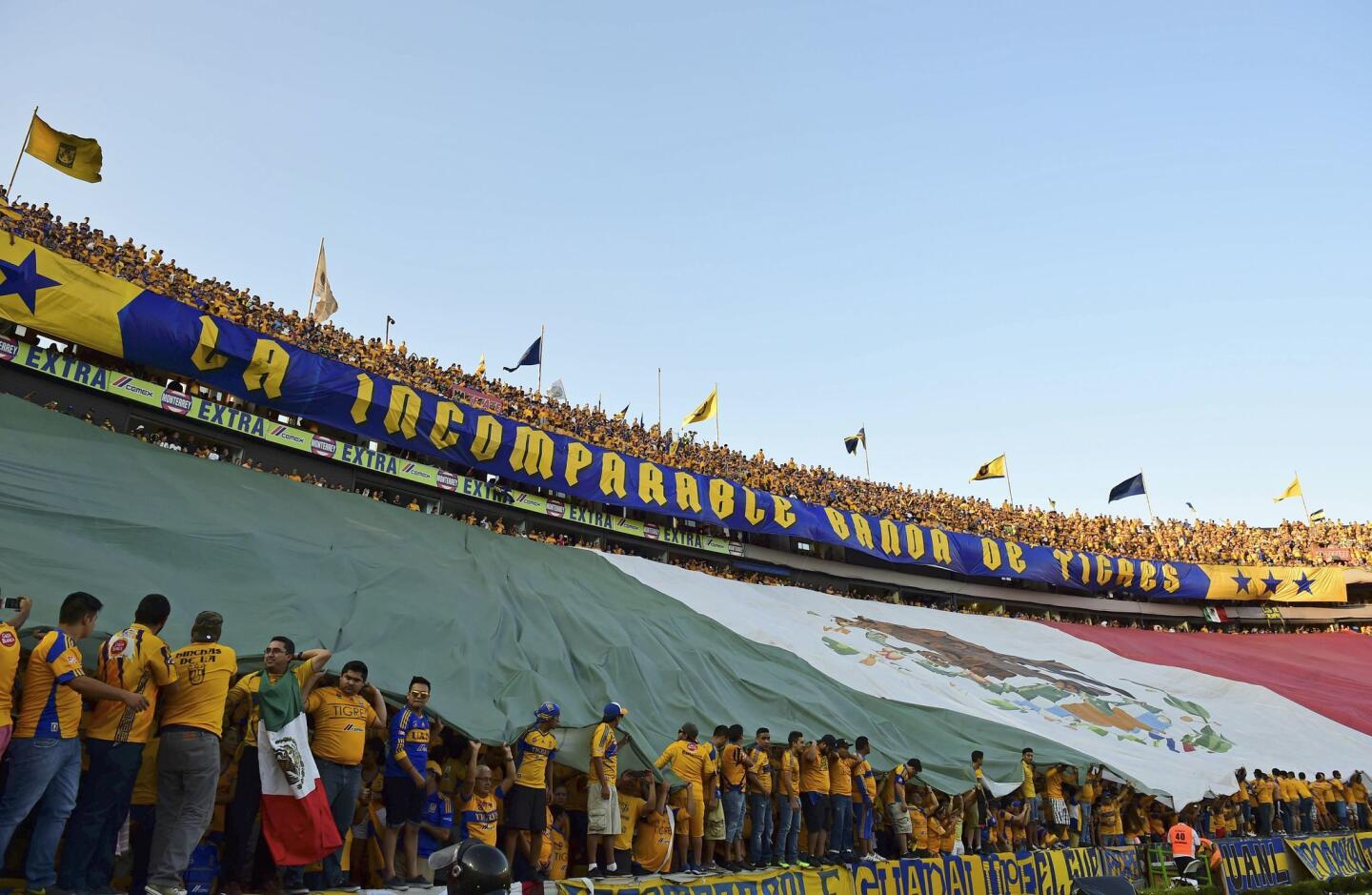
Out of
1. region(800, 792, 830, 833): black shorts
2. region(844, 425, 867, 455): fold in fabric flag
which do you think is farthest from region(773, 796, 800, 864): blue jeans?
region(844, 425, 867, 455): fold in fabric flag

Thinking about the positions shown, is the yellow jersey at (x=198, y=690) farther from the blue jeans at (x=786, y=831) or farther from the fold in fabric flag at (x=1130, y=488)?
the fold in fabric flag at (x=1130, y=488)

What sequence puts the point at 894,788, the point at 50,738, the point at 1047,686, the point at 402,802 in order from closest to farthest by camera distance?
the point at 50,738 < the point at 402,802 < the point at 894,788 < the point at 1047,686

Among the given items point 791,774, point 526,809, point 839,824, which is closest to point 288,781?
point 526,809

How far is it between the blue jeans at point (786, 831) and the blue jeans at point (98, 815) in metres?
6.54

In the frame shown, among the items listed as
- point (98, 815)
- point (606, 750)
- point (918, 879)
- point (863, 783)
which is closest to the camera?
point (98, 815)

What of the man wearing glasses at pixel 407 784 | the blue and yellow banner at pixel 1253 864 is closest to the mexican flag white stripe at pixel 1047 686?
the blue and yellow banner at pixel 1253 864

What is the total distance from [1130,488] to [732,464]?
70.6 ft

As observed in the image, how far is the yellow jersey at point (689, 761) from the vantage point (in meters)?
8.91

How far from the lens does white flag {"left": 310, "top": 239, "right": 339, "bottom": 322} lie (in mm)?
23188

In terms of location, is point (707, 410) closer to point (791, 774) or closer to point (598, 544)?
point (598, 544)

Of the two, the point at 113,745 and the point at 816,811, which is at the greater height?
the point at 113,745

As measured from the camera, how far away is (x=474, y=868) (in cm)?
247

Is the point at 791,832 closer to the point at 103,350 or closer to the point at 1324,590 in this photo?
the point at 103,350

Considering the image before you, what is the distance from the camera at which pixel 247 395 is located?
1633cm
